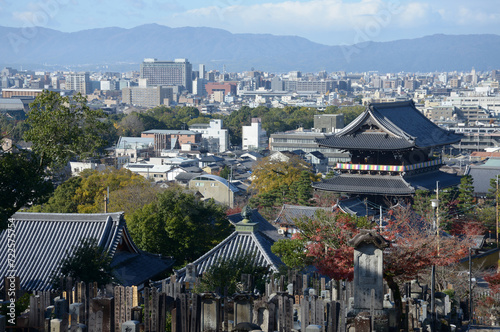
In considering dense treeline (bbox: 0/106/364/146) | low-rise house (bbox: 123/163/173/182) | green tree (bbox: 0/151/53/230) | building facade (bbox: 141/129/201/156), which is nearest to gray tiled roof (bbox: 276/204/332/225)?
green tree (bbox: 0/151/53/230)

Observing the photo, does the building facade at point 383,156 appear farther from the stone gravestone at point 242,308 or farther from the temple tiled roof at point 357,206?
the stone gravestone at point 242,308

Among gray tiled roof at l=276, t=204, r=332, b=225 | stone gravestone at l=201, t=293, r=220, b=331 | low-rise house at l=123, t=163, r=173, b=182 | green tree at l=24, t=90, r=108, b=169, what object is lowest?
low-rise house at l=123, t=163, r=173, b=182

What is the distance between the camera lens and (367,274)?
11227 mm

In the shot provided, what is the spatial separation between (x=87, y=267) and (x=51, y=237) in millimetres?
2122

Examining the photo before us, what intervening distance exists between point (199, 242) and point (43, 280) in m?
6.52

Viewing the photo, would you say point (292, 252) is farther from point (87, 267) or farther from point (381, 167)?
point (381, 167)

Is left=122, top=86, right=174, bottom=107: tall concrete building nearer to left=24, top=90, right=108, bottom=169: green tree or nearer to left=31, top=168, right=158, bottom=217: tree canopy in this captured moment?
left=31, top=168, right=158, bottom=217: tree canopy

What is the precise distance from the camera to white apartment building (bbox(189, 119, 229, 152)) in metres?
85.8

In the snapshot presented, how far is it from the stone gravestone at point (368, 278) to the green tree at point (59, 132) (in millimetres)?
8490

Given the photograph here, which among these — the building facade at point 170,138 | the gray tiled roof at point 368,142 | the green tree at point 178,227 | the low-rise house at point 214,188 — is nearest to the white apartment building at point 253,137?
the building facade at point 170,138

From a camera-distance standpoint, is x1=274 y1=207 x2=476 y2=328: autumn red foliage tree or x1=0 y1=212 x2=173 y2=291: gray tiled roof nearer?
x1=274 y1=207 x2=476 y2=328: autumn red foliage tree

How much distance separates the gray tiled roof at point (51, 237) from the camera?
16594 mm

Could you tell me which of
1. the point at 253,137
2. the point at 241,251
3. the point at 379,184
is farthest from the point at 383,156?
the point at 253,137

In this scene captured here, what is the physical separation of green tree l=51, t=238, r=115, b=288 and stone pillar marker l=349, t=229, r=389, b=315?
6.23 metres
